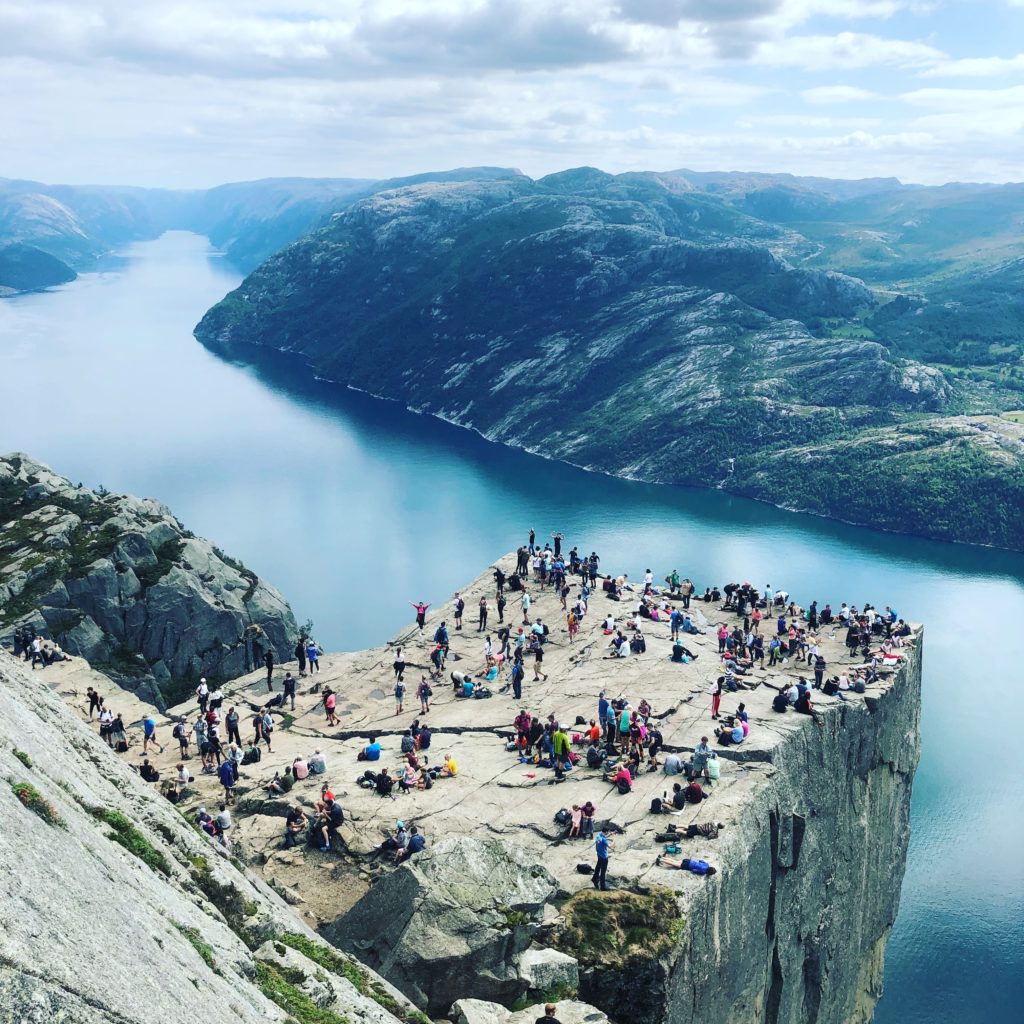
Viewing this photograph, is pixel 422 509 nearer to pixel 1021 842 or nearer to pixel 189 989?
pixel 1021 842

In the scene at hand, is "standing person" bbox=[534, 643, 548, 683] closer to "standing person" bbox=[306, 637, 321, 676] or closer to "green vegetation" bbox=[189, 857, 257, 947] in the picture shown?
"standing person" bbox=[306, 637, 321, 676]

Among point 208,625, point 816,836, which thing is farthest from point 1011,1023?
point 208,625

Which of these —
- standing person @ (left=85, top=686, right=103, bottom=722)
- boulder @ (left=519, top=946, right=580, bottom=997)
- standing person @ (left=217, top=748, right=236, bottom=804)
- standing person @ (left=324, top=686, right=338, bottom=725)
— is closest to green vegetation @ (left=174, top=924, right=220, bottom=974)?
boulder @ (left=519, top=946, right=580, bottom=997)

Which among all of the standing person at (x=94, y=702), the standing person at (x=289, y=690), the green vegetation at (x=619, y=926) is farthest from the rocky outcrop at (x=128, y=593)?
the green vegetation at (x=619, y=926)

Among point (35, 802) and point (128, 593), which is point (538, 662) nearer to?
point (35, 802)

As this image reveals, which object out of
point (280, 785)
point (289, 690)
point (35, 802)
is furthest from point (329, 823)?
point (35, 802)

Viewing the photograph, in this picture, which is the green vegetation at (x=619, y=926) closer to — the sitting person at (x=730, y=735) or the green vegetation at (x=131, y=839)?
the sitting person at (x=730, y=735)
